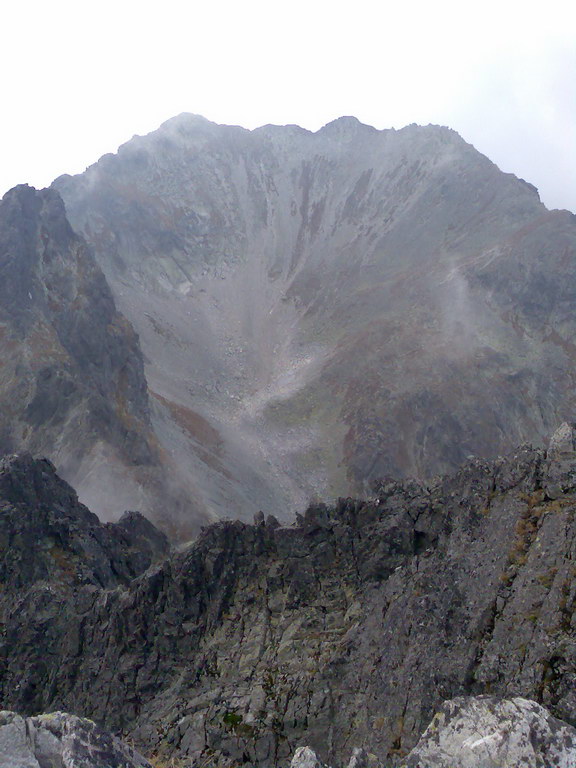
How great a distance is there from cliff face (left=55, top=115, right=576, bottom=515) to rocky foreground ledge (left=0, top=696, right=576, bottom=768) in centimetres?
A: 5488

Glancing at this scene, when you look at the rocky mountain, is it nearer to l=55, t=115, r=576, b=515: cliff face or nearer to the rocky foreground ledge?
l=55, t=115, r=576, b=515: cliff face

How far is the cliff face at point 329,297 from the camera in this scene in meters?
90.6

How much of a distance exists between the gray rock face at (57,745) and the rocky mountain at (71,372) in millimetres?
45670

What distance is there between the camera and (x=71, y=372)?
6944 cm

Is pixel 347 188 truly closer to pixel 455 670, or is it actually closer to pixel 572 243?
pixel 572 243

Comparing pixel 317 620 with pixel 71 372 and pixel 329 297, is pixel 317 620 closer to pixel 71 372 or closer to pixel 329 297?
pixel 71 372

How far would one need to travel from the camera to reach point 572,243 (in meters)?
113

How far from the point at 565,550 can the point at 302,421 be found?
266 ft

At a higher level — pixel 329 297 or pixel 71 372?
pixel 329 297

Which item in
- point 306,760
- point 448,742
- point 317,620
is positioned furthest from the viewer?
point 317,620

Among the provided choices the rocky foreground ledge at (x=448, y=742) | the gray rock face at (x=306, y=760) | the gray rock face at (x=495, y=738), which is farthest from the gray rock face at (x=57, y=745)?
the gray rock face at (x=495, y=738)

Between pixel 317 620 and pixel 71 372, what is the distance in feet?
174

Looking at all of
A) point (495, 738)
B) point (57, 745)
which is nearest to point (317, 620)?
point (57, 745)

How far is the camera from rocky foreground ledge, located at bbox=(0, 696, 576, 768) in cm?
1052
